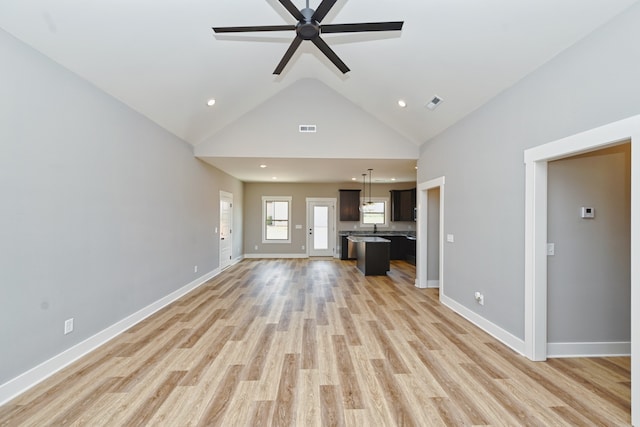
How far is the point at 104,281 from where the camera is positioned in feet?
10.5

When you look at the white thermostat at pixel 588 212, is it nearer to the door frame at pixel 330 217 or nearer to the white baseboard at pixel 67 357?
the white baseboard at pixel 67 357

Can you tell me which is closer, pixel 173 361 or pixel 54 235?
pixel 54 235

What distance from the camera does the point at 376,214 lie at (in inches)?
402

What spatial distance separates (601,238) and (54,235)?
200 inches

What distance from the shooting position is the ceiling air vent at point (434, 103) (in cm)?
402

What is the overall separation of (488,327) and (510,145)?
6.89 ft

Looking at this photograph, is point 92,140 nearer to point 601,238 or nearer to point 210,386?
point 210,386

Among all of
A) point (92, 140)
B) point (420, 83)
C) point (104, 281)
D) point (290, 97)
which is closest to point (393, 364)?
point (104, 281)

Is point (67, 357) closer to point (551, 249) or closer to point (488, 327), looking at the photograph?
point (488, 327)

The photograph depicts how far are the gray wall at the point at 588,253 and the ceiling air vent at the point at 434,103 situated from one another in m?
1.68

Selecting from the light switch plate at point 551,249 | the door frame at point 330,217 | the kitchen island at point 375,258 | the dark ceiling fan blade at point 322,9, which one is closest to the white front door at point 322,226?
the door frame at point 330,217

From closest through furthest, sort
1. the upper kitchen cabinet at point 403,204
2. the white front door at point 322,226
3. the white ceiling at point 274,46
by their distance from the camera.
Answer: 1. the white ceiling at point 274,46
2. the upper kitchen cabinet at point 403,204
3. the white front door at point 322,226

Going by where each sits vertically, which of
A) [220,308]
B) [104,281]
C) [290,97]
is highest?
[290,97]

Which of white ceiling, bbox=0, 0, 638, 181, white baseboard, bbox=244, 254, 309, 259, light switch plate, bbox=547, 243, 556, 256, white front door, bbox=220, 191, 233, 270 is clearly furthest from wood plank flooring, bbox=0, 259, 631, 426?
white baseboard, bbox=244, 254, 309, 259
